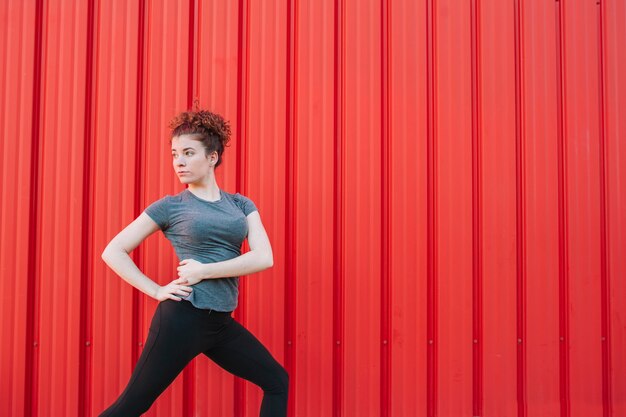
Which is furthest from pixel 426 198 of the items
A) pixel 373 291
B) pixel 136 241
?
pixel 136 241

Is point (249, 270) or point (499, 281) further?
point (499, 281)

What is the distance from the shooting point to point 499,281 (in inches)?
98.8

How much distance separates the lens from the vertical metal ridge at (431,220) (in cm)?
250

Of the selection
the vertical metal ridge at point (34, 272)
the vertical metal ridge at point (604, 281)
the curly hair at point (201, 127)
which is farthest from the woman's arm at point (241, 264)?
the vertical metal ridge at point (604, 281)

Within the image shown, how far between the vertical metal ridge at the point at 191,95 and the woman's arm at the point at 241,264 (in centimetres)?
90

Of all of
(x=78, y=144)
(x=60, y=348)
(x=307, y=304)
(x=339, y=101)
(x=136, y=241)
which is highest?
(x=339, y=101)

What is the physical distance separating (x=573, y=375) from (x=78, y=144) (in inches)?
127

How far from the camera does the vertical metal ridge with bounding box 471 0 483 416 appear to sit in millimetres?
2514

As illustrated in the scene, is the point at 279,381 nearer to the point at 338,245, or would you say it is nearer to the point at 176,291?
the point at 176,291

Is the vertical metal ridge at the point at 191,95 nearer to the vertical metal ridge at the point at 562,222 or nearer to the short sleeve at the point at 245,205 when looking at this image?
the short sleeve at the point at 245,205

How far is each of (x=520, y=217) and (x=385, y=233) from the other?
822mm

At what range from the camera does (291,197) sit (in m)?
2.48

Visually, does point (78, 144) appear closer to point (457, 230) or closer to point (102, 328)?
point (102, 328)

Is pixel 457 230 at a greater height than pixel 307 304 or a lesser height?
greater
